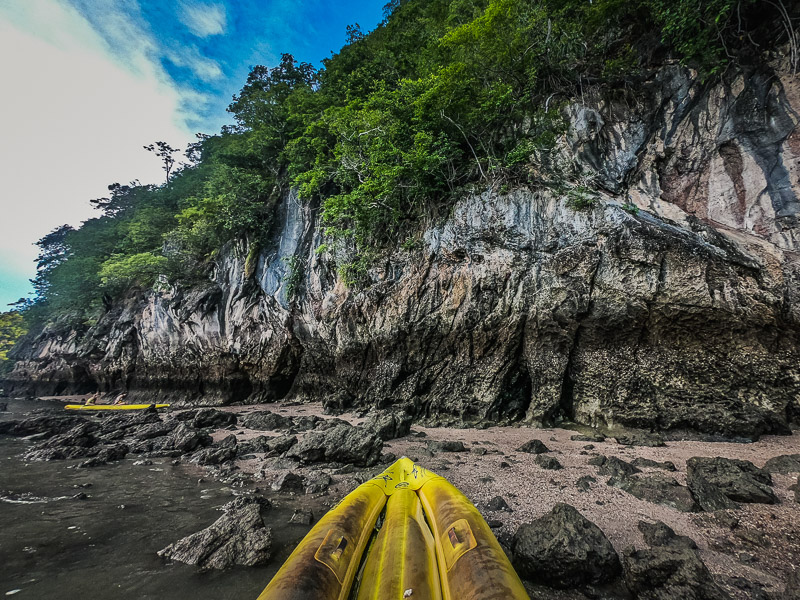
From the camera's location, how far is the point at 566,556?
2914 millimetres

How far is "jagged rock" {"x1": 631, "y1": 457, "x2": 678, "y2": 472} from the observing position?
546 cm

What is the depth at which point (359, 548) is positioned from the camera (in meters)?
2.84

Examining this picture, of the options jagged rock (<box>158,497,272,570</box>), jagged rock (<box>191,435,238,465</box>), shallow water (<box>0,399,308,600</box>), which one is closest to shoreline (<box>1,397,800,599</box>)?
jagged rock (<box>191,435,238,465</box>)

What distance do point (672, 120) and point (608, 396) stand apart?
31.0 feet

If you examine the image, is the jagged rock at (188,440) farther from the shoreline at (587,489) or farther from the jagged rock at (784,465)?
the jagged rock at (784,465)

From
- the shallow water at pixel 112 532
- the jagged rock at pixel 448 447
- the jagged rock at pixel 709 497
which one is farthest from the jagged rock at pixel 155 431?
the jagged rock at pixel 709 497

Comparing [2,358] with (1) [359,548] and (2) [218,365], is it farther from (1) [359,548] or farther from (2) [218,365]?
(1) [359,548]

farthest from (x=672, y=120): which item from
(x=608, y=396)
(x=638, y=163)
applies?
(x=608, y=396)

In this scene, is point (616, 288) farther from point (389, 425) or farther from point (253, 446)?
point (253, 446)

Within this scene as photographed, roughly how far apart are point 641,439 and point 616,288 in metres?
3.97

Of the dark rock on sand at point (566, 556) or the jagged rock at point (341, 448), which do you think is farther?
the jagged rock at point (341, 448)

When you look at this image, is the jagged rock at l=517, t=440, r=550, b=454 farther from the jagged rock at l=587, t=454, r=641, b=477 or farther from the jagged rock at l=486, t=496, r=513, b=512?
the jagged rock at l=486, t=496, r=513, b=512

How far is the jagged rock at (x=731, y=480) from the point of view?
157 inches

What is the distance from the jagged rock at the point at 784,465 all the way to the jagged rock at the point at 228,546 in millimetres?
7739
